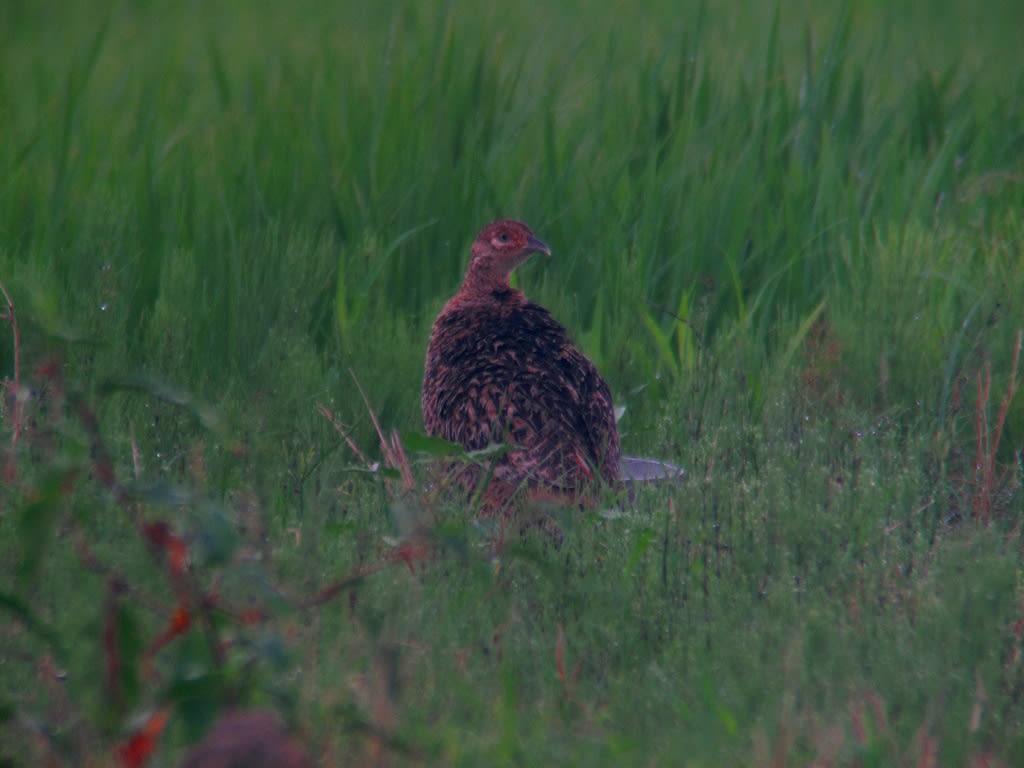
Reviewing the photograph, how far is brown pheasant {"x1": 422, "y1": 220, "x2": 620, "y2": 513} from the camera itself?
423 cm

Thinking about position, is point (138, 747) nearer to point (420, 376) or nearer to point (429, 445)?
point (429, 445)

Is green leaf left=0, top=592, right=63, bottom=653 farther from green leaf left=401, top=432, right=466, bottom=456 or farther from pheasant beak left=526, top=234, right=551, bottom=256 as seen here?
pheasant beak left=526, top=234, right=551, bottom=256

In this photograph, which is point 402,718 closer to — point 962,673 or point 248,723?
point 248,723

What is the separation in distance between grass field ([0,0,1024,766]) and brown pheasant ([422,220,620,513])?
0.69ft

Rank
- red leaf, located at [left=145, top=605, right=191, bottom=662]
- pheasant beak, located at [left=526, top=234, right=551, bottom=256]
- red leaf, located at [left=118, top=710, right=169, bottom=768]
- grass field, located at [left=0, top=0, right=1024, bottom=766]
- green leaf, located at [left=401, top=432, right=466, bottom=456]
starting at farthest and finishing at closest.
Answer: pheasant beak, located at [left=526, top=234, right=551, bottom=256]
green leaf, located at [left=401, top=432, right=466, bottom=456]
grass field, located at [left=0, top=0, right=1024, bottom=766]
red leaf, located at [left=145, top=605, right=191, bottom=662]
red leaf, located at [left=118, top=710, right=169, bottom=768]

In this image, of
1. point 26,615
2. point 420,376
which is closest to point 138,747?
point 26,615

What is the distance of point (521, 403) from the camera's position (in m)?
4.41

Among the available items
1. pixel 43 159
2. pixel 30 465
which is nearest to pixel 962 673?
pixel 30 465

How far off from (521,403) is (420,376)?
0.97 meters

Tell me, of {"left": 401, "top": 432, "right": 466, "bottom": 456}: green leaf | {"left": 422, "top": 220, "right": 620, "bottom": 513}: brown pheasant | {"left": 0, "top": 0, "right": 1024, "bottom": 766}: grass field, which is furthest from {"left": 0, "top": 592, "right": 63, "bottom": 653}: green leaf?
{"left": 422, "top": 220, "right": 620, "bottom": 513}: brown pheasant

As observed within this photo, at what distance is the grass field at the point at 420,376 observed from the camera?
2713 millimetres

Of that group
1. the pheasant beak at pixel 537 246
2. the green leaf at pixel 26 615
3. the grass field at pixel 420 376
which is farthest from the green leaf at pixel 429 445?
the pheasant beak at pixel 537 246

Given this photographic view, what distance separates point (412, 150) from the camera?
20.6ft

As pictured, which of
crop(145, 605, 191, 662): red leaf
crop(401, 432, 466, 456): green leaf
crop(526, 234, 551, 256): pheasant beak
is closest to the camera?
crop(145, 605, 191, 662): red leaf
